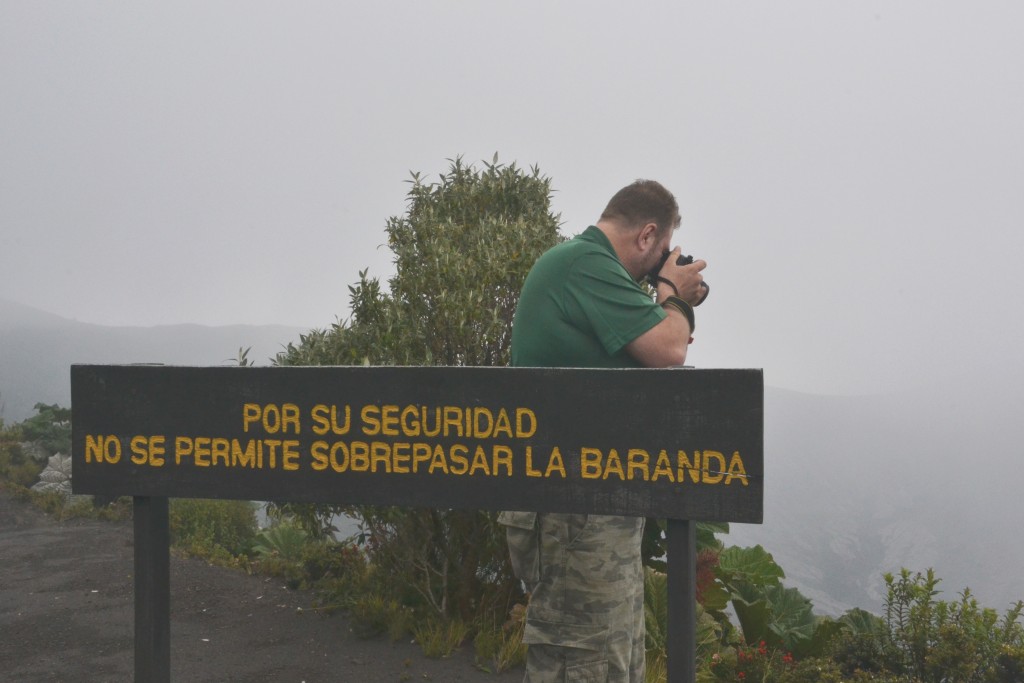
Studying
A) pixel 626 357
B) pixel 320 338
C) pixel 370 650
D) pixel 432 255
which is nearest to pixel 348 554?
pixel 370 650

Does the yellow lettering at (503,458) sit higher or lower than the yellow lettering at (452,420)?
lower

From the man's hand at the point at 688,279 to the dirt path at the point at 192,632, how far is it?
3.82m

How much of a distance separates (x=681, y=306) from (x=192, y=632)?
6142 millimetres

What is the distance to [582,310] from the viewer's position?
12.2 feet

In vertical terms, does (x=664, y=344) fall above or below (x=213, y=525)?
above

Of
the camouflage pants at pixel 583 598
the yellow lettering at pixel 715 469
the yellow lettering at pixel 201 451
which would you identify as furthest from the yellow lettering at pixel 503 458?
the yellow lettering at pixel 201 451

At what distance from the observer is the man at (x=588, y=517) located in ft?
11.9

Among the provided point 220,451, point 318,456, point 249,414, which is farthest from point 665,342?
point 220,451

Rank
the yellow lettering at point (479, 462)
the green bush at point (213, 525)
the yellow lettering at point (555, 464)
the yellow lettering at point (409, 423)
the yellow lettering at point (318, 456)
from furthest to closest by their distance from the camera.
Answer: the green bush at point (213, 525), the yellow lettering at point (318, 456), the yellow lettering at point (409, 423), the yellow lettering at point (479, 462), the yellow lettering at point (555, 464)

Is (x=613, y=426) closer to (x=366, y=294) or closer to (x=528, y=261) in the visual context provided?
(x=528, y=261)

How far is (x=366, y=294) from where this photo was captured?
7609 millimetres

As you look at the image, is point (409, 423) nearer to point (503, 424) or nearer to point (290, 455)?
point (503, 424)

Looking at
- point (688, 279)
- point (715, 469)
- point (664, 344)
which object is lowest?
point (715, 469)

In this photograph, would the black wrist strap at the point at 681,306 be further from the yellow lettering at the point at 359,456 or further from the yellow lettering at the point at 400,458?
the yellow lettering at the point at 359,456
